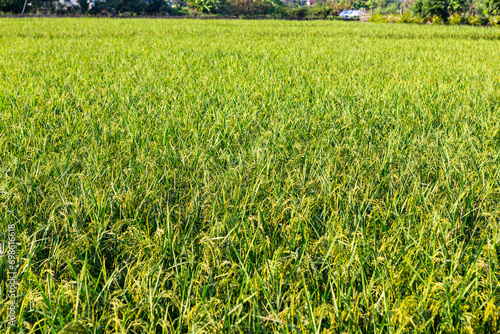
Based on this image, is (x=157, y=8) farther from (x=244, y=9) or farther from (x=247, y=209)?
(x=247, y=209)

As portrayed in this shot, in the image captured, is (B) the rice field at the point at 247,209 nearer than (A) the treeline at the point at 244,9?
Yes

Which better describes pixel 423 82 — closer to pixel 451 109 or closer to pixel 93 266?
pixel 451 109

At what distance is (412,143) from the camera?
6.75 feet

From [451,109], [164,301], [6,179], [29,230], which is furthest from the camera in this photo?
[451,109]

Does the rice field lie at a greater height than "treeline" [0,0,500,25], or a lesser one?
lesser

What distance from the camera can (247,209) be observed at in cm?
139

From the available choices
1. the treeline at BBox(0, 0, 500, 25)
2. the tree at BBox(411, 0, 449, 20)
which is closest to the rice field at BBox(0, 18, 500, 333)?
the treeline at BBox(0, 0, 500, 25)

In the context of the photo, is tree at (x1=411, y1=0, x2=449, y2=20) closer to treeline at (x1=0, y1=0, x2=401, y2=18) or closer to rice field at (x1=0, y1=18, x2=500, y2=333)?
treeline at (x1=0, y1=0, x2=401, y2=18)

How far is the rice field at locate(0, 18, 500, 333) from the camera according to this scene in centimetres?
90

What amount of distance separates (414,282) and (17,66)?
17.6ft

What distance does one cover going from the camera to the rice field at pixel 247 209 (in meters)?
0.90

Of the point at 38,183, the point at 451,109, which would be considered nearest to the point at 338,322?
the point at 38,183

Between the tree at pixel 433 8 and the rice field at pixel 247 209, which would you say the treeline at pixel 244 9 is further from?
the rice field at pixel 247 209

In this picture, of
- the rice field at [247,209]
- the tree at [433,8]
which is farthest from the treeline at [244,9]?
the rice field at [247,209]
